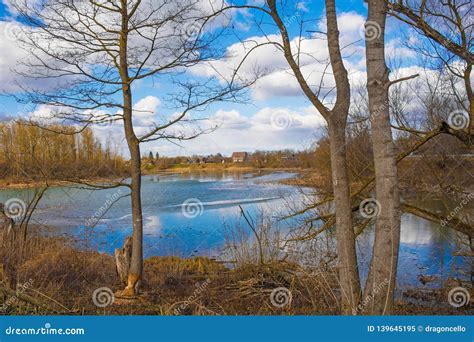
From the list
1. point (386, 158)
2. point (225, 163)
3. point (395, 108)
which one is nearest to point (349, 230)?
point (386, 158)

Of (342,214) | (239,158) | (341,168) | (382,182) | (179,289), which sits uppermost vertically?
(239,158)

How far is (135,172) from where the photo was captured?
20.8 feet

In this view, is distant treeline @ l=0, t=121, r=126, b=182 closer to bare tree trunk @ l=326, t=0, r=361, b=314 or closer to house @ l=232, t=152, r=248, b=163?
bare tree trunk @ l=326, t=0, r=361, b=314

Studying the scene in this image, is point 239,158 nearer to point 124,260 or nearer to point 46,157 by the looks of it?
point 124,260

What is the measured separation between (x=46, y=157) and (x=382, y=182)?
5012mm

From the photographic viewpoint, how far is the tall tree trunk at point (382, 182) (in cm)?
332

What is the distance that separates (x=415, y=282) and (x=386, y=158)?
269 inches

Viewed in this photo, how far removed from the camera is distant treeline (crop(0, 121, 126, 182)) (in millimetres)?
5949

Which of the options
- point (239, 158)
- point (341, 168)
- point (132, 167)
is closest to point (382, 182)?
point (341, 168)

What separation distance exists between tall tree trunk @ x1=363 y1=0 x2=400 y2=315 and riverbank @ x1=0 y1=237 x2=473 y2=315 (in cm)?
78

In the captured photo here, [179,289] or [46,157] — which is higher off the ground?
[46,157]

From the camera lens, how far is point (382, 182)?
3.39 m

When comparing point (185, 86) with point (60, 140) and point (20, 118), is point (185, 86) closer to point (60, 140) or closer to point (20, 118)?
point (60, 140)

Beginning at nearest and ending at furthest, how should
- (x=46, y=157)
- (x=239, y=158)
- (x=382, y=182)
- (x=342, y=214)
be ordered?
(x=382, y=182), (x=342, y=214), (x=46, y=157), (x=239, y=158)
